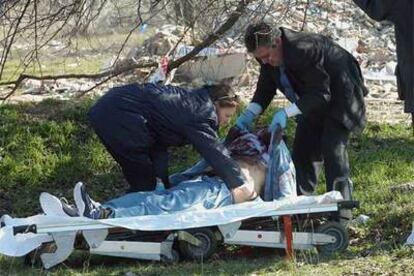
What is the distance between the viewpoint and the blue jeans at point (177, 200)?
6.51 meters

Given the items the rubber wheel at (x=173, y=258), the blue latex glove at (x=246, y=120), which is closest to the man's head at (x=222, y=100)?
the blue latex glove at (x=246, y=120)

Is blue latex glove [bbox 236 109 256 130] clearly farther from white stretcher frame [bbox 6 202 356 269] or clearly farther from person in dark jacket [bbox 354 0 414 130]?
person in dark jacket [bbox 354 0 414 130]

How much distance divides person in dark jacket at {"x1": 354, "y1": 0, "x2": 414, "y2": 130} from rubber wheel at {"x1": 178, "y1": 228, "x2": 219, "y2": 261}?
61.3 inches

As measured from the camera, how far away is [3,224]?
668cm

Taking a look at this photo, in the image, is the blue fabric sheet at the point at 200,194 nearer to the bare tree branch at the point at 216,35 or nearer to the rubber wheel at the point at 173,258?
the rubber wheel at the point at 173,258

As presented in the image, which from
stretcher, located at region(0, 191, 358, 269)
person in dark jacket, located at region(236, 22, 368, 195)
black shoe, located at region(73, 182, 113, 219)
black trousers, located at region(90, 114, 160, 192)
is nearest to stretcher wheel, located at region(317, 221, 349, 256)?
stretcher, located at region(0, 191, 358, 269)

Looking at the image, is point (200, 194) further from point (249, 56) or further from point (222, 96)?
point (249, 56)

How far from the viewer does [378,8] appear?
6.00m

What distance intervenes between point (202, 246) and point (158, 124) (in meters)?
0.93

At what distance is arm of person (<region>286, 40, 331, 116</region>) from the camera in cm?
669

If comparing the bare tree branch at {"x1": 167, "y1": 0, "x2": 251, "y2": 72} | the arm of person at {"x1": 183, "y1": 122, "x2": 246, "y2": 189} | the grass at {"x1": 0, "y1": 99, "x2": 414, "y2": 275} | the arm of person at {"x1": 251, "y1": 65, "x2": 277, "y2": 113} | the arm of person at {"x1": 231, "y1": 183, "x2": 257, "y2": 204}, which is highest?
the bare tree branch at {"x1": 167, "y1": 0, "x2": 251, "y2": 72}

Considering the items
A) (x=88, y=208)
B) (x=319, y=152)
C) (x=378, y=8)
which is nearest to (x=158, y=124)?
(x=88, y=208)

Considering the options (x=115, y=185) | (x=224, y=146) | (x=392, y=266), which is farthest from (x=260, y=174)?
(x=115, y=185)

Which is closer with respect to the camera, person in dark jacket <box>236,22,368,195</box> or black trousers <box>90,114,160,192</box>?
person in dark jacket <box>236,22,368,195</box>
